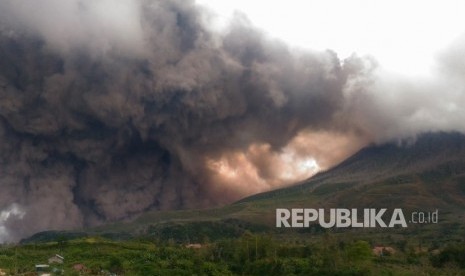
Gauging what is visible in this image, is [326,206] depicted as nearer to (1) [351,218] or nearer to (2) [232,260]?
(1) [351,218]

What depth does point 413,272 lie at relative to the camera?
43.8 meters

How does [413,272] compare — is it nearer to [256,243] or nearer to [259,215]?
[256,243]

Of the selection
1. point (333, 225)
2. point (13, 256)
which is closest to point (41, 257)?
point (13, 256)

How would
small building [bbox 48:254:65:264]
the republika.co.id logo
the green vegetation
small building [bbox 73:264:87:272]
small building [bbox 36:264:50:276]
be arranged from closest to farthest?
small building [bbox 36:264:50:276], small building [bbox 73:264:87:272], the green vegetation, small building [bbox 48:254:65:264], the republika.co.id logo

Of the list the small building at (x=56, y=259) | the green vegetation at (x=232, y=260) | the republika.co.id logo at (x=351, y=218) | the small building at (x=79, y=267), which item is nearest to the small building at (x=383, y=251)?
the green vegetation at (x=232, y=260)

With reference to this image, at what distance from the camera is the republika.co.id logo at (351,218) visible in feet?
445

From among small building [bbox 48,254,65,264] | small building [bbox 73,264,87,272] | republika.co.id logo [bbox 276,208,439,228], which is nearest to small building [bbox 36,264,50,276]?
small building [bbox 73,264,87,272]

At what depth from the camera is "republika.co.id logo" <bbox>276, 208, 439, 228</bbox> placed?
136m

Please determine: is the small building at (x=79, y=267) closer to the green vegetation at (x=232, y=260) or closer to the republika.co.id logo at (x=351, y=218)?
the green vegetation at (x=232, y=260)

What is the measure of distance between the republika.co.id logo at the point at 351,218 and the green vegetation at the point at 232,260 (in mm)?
76573

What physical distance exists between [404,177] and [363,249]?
512 ft

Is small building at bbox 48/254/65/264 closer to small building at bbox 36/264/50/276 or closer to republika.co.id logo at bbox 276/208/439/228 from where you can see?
small building at bbox 36/264/50/276

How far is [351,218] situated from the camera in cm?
14850

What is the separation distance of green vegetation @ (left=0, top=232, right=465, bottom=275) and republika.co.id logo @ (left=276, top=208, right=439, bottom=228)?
76.6m
